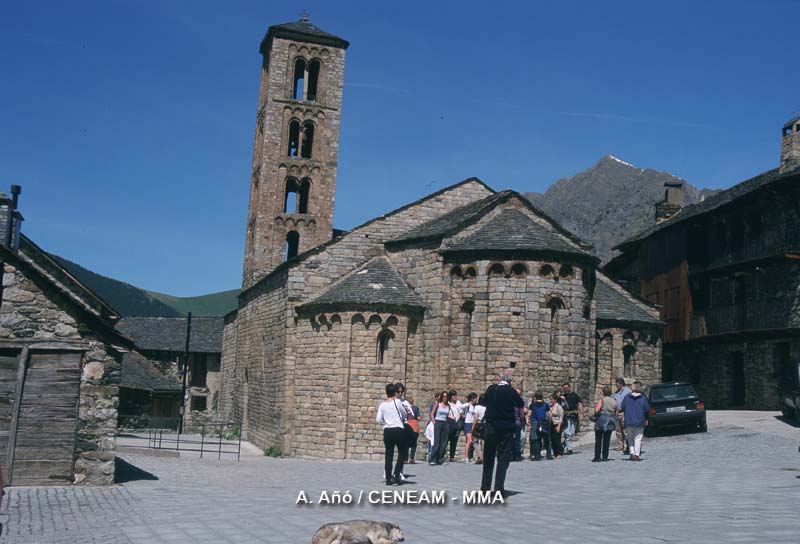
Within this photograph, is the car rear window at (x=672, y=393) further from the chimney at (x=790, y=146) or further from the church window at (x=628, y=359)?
the chimney at (x=790, y=146)

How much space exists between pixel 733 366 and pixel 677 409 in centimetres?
1368

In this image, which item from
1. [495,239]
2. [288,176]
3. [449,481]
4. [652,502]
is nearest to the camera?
[652,502]

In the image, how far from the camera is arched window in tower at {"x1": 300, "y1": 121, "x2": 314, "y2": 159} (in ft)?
132

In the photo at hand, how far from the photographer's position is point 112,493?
1292 centimetres

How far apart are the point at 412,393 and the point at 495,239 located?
5454mm

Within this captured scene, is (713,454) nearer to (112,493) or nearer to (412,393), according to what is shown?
(412,393)

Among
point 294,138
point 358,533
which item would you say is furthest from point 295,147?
point 358,533

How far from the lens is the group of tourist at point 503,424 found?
1210 cm

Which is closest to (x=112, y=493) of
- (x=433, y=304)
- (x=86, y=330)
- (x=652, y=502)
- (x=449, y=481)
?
(x=86, y=330)

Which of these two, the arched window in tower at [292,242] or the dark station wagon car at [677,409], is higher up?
the arched window in tower at [292,242]

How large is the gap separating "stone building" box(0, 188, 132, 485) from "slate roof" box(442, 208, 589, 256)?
13654 mm

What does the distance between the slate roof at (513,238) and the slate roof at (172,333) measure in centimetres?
3055

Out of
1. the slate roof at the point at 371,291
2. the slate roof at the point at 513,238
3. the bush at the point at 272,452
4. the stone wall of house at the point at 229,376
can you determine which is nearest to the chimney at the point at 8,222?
the slate roof at the point at 371,291

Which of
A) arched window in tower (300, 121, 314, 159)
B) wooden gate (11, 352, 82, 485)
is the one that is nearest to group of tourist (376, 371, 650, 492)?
wooden gate (11, 352, 82, 485)
